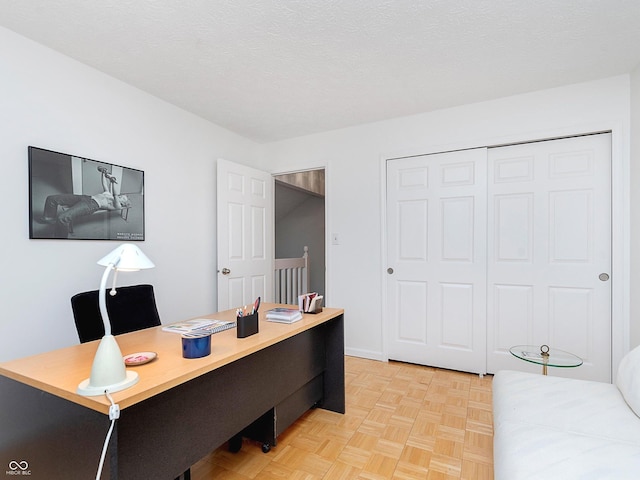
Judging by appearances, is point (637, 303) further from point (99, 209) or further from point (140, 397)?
point (99, 209)

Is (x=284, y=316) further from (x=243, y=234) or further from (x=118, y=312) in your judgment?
(x=243, y=234)

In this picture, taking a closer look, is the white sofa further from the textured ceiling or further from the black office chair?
the textured ceiling

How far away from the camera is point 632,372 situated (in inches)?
57.2

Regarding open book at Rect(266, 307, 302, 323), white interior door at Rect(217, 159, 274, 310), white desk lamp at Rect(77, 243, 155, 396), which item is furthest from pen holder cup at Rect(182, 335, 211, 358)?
white interior door at Rect(217, 159, 274, 310)

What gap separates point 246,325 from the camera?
5.04 ft

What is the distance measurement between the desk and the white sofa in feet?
3.33

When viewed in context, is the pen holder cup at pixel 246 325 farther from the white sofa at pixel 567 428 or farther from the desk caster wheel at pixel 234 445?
the white sofa at pixel 567 428

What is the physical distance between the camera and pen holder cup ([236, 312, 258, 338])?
1.52m

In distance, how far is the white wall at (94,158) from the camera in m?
1.88

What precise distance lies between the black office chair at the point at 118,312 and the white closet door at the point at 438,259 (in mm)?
2134

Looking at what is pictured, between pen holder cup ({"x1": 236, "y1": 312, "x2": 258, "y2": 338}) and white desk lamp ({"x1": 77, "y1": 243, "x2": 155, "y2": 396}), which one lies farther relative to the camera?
pen holder cup ({"x1": 236, "y1": 312, "x2": 258, "y2": 338})

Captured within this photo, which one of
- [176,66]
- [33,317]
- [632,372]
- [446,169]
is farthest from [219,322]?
[446,169]

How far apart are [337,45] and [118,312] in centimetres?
205

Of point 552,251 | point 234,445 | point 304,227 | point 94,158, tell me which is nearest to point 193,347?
point 234,445
